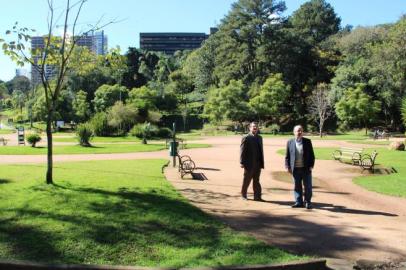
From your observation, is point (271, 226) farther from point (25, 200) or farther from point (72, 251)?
point (25, 200)

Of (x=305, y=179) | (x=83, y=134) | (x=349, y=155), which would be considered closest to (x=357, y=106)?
(x=349, y=155)

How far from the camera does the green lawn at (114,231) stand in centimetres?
602

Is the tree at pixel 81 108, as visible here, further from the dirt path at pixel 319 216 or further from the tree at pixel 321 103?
the dirt path at pixel 319 216

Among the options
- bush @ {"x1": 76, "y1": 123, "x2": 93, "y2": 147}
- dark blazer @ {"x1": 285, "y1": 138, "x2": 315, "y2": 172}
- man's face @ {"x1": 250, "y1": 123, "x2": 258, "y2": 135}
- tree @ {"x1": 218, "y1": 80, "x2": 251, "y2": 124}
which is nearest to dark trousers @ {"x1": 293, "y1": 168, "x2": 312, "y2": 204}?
dark blazer @ {"x1": 285, "y1": 138, "x2": 315, "y2": 172}

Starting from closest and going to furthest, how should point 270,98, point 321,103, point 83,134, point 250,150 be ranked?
point 250,150 < point 83,134 < point 321,103 < point 270,98

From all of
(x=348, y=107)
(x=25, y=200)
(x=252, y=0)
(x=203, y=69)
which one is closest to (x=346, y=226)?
(x=25, y=200)

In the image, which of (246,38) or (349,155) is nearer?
(349,155)

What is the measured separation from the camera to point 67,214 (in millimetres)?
7965

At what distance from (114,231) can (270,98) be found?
57321 millimetres

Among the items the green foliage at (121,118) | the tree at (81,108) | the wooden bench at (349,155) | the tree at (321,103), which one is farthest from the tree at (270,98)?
the wooden bench at (349,155)

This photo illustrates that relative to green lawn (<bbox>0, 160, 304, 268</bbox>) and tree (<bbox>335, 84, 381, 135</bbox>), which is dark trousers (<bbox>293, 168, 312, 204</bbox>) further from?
tree (<bbox>335, 84, 381, 135</bbox>)

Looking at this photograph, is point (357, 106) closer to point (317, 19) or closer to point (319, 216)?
point (317, 19)

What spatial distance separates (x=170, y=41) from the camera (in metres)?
194

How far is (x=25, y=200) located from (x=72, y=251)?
10.7 feet
